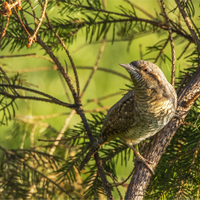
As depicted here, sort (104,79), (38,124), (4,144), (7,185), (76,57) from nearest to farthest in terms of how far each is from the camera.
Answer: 1. (7,185)
2. (38,124)
3. (4,144)
4. (76,57)
5. (104,79)

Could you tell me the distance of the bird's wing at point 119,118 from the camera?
1.31 meters

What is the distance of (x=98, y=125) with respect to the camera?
1.46m

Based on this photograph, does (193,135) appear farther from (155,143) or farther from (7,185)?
(7,185)

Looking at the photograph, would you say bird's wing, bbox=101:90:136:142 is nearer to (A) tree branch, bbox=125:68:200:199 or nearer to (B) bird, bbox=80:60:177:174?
(B) bird, bbox=80:60:177:174

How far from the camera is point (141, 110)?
123cm

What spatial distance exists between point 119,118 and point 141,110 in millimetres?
149

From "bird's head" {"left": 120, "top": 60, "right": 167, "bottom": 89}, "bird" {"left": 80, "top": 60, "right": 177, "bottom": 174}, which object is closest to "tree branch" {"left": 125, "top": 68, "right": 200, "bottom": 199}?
"bird" {"left": 80, "top": 60, "right": 177, "bottom": 174}

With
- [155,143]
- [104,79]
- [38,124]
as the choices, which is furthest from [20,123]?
[104,79]

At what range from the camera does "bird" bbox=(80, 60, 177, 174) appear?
42.9 inches

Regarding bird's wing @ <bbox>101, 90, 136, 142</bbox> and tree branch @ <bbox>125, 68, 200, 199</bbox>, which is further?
bird's wing @ <bbox>101, 90, 136, 142</bbox>

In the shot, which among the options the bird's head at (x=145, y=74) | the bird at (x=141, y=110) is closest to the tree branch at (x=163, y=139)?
the bird at (x=141, y=110)

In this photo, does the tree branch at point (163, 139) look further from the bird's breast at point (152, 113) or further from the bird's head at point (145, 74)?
the bird's head at point (145, 74)

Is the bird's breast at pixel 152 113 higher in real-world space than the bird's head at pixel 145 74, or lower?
lower

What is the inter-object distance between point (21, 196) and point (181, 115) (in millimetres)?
915
